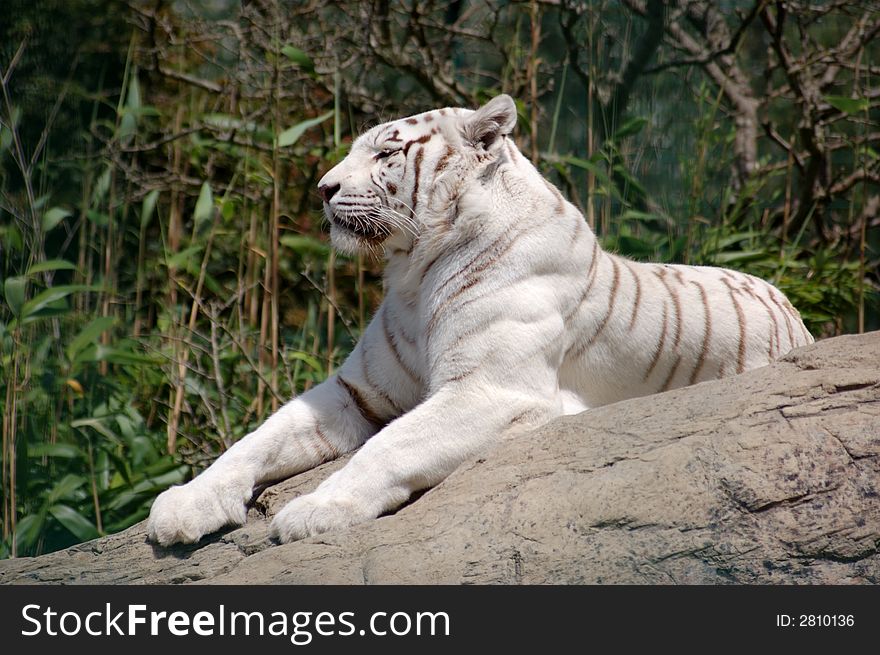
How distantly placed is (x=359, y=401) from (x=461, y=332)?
0.50 metres

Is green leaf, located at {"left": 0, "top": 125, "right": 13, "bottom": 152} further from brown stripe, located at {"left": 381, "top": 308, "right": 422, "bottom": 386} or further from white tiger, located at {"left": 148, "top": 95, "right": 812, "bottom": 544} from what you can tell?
brown stripe, located at {"left": 381, "top": 308, "right": 422, "bottom": 386}

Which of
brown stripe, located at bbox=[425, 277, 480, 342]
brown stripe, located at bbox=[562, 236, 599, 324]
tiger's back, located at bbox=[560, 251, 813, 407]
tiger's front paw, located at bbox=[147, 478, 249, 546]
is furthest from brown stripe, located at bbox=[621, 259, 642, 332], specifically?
tiger's front paw, located at bbox=[147, 478, 249, 546]

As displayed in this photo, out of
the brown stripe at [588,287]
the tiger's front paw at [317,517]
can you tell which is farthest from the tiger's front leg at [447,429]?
the brown stripe at [588,287]

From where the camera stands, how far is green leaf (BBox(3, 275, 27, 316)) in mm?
3430

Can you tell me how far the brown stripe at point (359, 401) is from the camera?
2.95 metres

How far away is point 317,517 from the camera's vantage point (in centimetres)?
232

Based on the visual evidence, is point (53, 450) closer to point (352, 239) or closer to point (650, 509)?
point (352, 239)

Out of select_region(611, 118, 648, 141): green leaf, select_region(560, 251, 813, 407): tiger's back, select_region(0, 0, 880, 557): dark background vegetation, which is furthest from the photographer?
select_region(611, 118, 648, 141): green leaf

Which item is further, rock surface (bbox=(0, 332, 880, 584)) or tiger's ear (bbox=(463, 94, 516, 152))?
tiger's ear (bbox=(463, 94, 516, 152))

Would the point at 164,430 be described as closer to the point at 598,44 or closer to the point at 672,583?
the point at 598,44

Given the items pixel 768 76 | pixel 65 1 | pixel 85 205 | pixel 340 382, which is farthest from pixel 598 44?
pixel 65 1

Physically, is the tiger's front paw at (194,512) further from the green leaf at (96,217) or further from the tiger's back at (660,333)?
the green leaf at (96,217)

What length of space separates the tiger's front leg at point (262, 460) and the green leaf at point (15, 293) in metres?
1.15

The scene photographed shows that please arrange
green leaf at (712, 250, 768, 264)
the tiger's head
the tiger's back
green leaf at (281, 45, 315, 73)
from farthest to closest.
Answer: green leaf at (712, 250, 768, 264) → green leaf at (281, 45, 315, 73) → the tiger's back → the tiger's head
